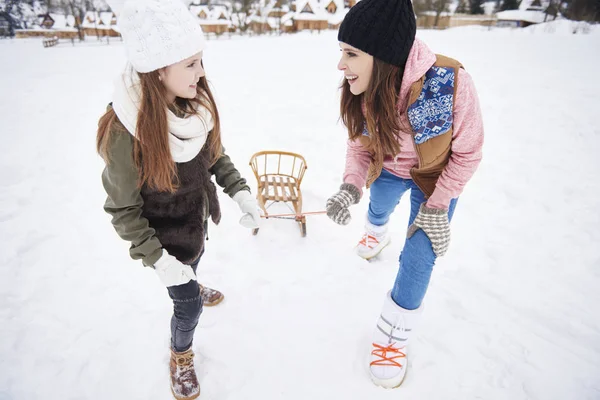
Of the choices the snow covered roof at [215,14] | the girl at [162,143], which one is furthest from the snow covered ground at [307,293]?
the snow covered roof at [215,14]

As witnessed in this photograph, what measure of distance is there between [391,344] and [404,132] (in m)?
1.30

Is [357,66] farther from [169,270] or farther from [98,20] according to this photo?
[98,20]

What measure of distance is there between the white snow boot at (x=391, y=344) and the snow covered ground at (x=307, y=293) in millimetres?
87

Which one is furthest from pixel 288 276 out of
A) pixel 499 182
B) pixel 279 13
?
pixel 279 13

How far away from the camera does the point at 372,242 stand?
2.73 metres

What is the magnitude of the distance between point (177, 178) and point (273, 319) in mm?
1420

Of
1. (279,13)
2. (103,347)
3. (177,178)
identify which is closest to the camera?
(177,178)

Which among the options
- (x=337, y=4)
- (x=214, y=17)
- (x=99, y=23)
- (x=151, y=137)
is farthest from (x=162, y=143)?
(x=99, y=23)

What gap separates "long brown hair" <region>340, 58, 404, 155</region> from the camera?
1416mm

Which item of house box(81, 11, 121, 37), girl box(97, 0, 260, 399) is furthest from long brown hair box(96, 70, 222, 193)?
house box(81, 11, 121, 37)

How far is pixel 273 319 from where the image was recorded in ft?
7.56

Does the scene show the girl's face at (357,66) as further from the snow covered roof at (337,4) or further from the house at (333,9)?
the snow covered roof at (337,4)

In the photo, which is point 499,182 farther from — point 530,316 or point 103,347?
point 103,347

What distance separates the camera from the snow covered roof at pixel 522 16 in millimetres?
27641
